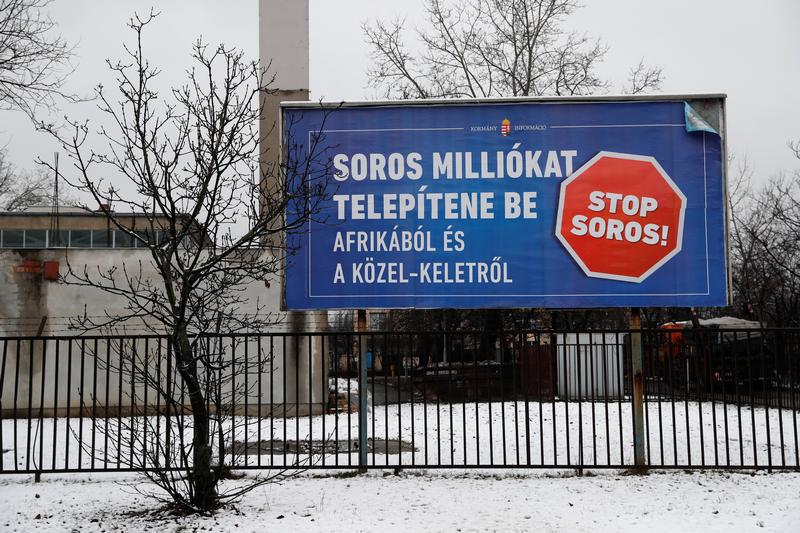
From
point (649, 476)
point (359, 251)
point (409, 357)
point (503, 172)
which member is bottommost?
point (649, 476)

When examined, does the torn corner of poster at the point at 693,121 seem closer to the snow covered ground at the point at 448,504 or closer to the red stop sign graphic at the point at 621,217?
the red stop sign graphic at the point at 621,217

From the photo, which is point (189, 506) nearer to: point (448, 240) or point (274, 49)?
point (448, 240)

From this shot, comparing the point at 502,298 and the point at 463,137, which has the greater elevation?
the point at 463,137

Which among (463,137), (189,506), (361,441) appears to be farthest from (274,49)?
(189,506)

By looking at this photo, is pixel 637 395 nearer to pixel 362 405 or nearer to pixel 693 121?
pixel 362 405

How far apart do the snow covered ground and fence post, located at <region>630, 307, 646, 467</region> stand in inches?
12.2

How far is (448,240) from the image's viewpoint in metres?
9.52

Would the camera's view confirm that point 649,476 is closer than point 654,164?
Yes

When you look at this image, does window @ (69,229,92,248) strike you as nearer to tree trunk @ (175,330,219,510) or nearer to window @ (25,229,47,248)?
window @ (25,229,47,248)

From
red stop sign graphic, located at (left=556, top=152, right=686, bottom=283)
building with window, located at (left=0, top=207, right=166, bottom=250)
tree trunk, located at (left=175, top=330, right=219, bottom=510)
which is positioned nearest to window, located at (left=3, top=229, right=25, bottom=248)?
building with window, located at (left=0, top=207, right=166, bottom=250)

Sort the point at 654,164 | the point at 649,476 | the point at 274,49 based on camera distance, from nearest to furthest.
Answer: the point at 649,476 < the point at 654,164 < the point at 274,49

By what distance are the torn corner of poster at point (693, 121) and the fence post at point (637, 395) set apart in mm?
2493

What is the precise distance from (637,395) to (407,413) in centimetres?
720

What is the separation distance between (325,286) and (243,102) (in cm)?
269
